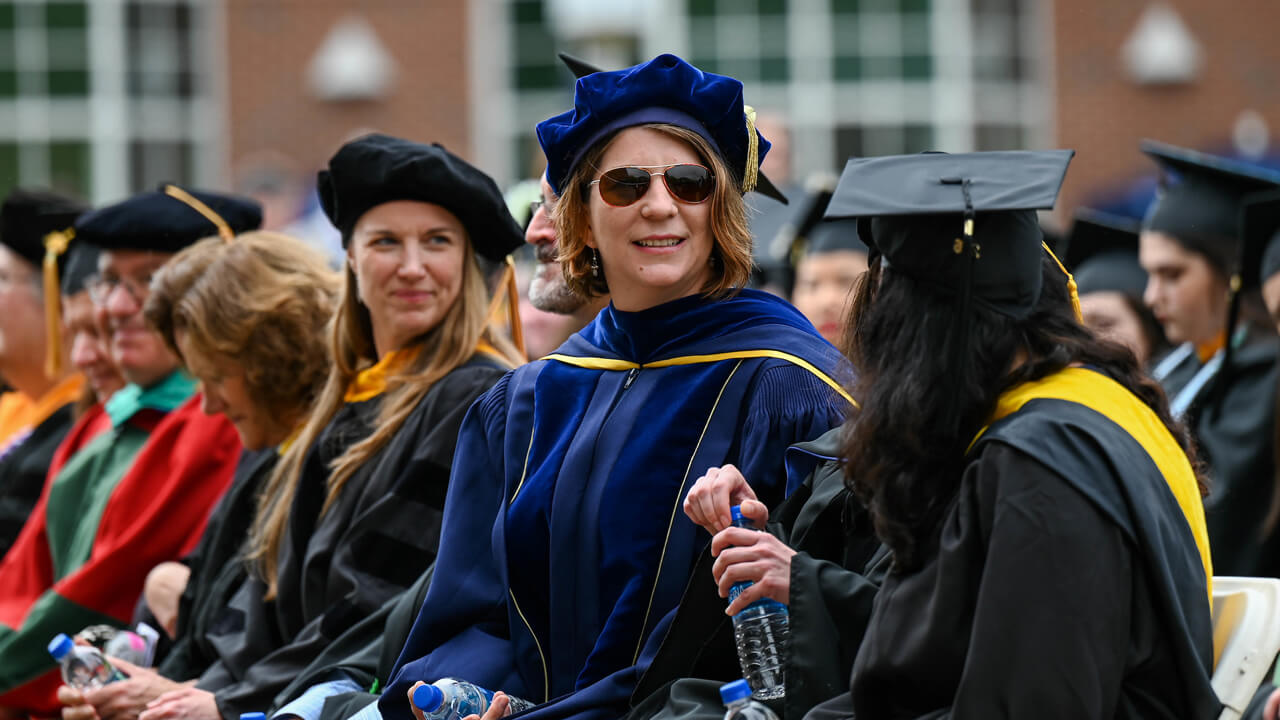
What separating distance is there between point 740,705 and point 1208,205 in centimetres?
359

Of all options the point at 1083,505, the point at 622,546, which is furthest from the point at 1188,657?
the point at 622,546

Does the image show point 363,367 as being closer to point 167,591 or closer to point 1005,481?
point 167,591

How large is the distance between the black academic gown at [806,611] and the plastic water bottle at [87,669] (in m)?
2.36

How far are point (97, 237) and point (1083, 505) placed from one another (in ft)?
14.9

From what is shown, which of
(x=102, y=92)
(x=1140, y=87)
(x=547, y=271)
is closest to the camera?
(x=547, y=271)

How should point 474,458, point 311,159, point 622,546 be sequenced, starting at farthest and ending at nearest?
point 311,159
point 474,458
point 622,546

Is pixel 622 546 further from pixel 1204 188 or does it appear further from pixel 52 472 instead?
pixel 52 472

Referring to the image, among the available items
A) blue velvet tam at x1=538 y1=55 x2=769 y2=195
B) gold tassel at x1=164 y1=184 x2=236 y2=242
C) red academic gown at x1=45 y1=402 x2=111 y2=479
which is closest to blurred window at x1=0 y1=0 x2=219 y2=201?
red academic gown at x1=45 y1=402 x2=111 y2=479

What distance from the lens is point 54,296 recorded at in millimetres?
6848

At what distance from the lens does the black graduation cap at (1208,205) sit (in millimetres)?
5723

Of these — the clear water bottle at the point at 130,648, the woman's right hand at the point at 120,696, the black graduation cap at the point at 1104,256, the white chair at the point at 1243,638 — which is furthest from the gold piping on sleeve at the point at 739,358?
the black graduation cap at the point at 1104,256

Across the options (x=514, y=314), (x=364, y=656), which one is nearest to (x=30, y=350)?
(x=514, y=314)

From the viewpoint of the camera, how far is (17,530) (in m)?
6.91

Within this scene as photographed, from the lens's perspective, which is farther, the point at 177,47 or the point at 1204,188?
the point at 177,47
